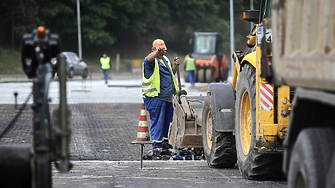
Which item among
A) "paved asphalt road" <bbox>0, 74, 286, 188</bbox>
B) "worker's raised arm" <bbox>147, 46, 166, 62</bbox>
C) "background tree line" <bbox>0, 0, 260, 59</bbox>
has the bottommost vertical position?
"paved asphalt road" <bbox>0, 74, 286, 188</bbox>

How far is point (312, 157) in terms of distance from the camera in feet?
8.96

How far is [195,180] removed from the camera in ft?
19.4

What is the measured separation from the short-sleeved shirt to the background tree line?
41.9 m

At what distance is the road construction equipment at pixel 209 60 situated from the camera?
28797 millimetres

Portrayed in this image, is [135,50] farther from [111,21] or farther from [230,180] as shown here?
[230,180]

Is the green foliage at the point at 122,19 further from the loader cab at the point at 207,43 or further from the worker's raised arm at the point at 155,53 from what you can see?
the worker's raised arm at the point at 155,53

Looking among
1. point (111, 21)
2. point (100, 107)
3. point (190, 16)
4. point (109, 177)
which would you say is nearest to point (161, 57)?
point (109, 177)

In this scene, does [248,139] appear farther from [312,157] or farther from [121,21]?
[121,21]

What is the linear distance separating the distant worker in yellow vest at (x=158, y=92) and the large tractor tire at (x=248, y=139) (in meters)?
2.48

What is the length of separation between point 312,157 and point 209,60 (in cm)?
2673

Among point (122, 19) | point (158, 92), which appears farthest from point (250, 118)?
point (122, 19)

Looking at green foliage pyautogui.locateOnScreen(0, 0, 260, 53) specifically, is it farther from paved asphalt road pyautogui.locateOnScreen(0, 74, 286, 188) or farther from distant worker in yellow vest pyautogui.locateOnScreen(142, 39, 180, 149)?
distant worker in yellow vest pyautogui.locateOnScreen(142, 39, 180, 149)

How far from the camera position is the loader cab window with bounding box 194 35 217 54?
3319 cm

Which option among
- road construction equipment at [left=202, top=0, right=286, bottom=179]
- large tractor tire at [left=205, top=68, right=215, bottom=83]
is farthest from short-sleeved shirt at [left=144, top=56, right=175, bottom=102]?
large tractor tire at [left=205, top=68, right=215, bottom=83]
